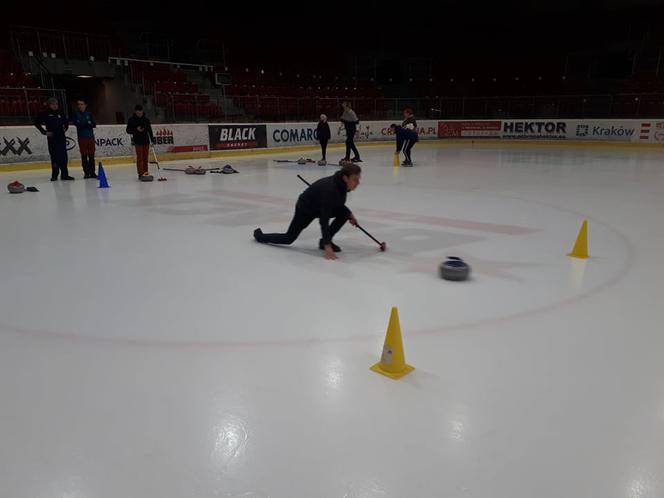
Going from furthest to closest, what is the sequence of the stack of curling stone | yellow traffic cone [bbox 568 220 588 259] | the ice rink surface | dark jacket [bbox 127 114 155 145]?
dark jacket [bbox 127 114 155 145] < the stack of curling stone < yellow traffic cone [bbox 568 220 588 259] < the ice rink surface

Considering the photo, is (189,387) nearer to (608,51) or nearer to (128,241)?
(128,241)

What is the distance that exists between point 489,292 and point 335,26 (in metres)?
27.5

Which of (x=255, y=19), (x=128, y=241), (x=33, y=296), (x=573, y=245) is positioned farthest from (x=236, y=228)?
(x=255, y=19)

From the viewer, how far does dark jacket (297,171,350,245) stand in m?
4.93

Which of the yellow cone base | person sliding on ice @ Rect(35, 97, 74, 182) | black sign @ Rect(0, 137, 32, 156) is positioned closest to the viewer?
the yellow cone base

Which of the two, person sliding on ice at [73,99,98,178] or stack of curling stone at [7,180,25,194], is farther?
person sliding on ice at [73,99,98,178]

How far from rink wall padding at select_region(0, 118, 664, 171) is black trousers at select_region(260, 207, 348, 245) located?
10.5 metres

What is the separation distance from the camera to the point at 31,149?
1334 centimetres

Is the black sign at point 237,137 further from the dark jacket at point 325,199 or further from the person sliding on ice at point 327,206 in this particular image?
the dark jacket at point 325,199

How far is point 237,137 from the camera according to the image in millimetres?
18016

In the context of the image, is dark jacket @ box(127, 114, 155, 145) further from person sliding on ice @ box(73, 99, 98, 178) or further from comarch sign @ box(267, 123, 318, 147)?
comarch sign @ box(267, 123, 318, 147)

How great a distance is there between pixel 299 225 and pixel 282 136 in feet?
48.1

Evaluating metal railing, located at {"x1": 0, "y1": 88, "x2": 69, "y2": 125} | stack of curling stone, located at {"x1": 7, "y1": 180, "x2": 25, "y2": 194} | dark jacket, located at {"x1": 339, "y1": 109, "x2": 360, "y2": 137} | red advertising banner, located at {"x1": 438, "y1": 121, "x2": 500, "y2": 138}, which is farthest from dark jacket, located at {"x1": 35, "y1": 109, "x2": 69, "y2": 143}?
red advertising banner, located at {"x1": 438, "y1": 121, "x2": 500, "y2": 138}

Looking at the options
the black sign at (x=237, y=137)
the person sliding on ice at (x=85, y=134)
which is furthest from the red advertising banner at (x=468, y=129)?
the person sliding on ice at (x=85, y=134)
